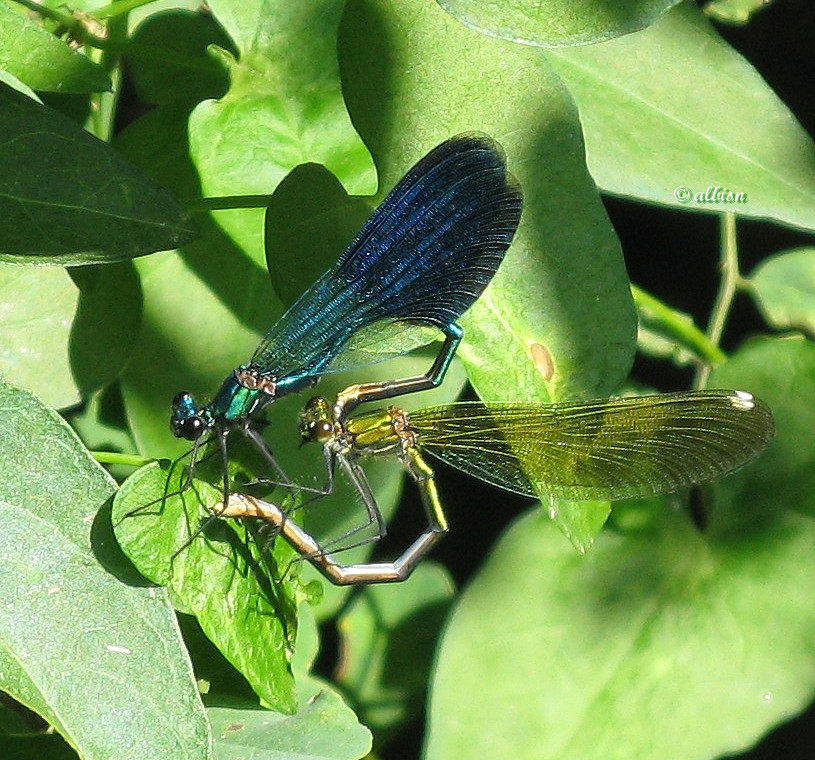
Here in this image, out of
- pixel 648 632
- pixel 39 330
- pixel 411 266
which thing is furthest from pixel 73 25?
pixel 648 632

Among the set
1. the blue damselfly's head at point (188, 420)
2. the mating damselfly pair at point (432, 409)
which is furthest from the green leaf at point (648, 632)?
the blue damselfly's head at point (188, 420)

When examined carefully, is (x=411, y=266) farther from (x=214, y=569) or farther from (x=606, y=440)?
(x=214, y=569)

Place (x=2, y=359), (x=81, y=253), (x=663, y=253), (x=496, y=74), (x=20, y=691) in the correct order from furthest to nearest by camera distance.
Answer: (x=663, y=253), (x=2, y=359), (x=496, y=74), (x=81, y=253), (x=20, y=691)

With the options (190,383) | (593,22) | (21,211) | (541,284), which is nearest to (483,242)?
(541,284)

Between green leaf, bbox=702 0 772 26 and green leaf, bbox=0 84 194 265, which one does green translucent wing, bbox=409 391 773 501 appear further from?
green leaf, bbox=702 0 772 26

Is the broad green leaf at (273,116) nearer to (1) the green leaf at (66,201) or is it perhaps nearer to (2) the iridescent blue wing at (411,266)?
(2) the iridescent blue wing at (411,266)

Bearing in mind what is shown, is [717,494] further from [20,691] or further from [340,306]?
[20,691]
